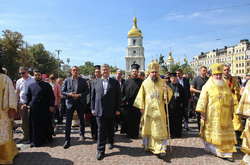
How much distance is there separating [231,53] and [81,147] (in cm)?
8602

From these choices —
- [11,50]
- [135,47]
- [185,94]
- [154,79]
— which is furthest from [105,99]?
[135,47]

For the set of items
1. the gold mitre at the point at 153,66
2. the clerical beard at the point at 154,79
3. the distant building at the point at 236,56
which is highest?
the distant building at the point at 236,56

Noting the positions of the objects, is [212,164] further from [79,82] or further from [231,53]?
[231,53]

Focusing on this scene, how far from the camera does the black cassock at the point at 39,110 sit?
20.1 ft

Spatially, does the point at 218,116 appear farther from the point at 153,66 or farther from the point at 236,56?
the point at 236,56

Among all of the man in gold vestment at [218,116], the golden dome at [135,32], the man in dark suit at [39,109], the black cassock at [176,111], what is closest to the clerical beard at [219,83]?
the man in gold vestment at [218,116]

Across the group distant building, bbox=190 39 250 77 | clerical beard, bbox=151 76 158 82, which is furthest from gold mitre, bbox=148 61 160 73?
distant building, bbox=190 39 250 77

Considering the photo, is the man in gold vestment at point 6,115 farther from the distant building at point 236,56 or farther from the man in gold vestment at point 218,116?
the distant building at point 236,56

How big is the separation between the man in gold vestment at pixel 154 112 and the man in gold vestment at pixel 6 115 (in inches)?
117

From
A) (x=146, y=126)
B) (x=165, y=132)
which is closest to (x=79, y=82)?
(x=146, y=126)

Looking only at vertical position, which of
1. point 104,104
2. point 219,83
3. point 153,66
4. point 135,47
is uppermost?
point 135,47

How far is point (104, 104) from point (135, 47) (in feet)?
227

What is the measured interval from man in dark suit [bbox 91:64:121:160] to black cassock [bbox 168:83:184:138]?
2.30 metres

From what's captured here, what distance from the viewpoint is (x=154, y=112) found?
5395 mm
